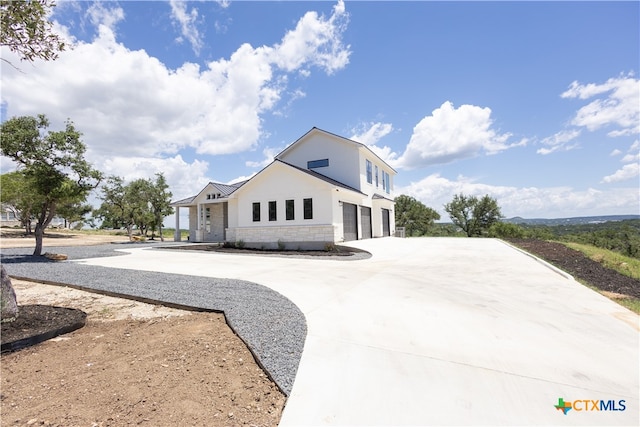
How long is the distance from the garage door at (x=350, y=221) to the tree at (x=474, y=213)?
2941 centimetres

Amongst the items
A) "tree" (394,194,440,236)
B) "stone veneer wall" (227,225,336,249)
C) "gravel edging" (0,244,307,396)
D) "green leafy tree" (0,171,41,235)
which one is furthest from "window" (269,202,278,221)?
"tree" (394,194,440,236)

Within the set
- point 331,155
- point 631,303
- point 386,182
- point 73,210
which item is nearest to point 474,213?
point 386,182

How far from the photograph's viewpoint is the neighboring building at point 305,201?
17109 millimetres

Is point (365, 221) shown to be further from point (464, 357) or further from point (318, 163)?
point (464, 357)

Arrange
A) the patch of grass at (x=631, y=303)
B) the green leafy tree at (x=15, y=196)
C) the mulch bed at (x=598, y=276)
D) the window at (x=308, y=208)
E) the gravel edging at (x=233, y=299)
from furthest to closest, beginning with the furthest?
the green leafy tree at (x=15, y=196), the window at (x=308, y=208), the mulch bed at (x=598, y=276), the patch of grass at (x=631, y=303), the gravel edging at (x=233, y=299)

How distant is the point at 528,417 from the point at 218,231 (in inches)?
996

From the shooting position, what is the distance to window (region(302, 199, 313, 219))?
17.4 meters

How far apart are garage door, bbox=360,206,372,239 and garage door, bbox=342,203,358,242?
→ 1256 millimetres

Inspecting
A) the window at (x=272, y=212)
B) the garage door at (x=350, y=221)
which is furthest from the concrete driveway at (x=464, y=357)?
the window at (x=272, y=212)

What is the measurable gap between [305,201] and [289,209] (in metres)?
1.25

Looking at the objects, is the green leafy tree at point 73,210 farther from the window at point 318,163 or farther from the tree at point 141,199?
the window at point 318,163

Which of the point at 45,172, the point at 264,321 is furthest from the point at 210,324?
the point at 45,172

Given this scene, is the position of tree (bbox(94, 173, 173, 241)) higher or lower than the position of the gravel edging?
higher

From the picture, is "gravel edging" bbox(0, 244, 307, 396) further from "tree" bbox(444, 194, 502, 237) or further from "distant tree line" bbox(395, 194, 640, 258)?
"tree" bbox(444, 194, 502, 237)
